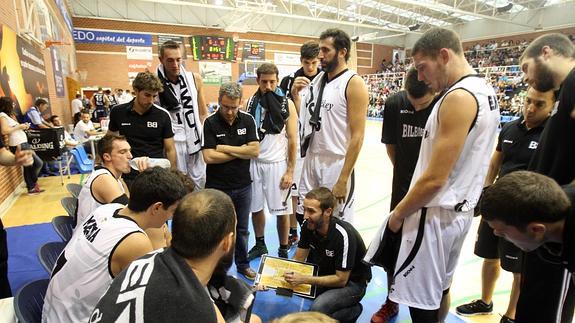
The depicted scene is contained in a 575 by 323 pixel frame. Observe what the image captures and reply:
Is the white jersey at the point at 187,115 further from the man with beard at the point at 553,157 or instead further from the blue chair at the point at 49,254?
the man with beard at the point at 553,157

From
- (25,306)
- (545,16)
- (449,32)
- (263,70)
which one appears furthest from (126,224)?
(545,16)

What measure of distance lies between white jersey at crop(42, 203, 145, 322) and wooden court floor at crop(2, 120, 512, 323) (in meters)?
2.83

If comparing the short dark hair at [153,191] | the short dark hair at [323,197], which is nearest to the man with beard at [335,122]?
the short dark hair at [323,197]

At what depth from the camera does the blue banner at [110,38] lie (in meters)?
18.3

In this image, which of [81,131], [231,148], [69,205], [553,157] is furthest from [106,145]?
[81,131]

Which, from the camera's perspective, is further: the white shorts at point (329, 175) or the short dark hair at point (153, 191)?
the white shorts at point (329, 175)

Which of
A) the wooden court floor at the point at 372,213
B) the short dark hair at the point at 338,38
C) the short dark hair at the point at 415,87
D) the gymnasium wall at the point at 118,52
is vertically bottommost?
the wooden court floor at the point at 372,213

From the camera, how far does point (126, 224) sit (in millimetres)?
1688

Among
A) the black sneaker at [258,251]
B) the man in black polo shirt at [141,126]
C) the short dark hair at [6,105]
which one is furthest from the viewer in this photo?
the short dark hair at [6,105]

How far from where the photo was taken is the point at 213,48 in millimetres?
21688

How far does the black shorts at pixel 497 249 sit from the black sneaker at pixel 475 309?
1.51 ft

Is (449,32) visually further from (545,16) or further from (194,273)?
(545,16)

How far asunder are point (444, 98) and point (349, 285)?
168 centimetres

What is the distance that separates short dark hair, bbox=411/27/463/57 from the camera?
5.81ft
